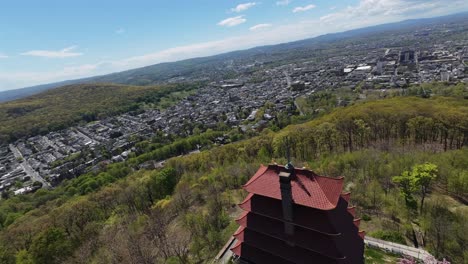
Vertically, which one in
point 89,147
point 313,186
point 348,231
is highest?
point 313,186

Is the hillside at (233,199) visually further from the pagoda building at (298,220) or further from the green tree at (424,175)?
the pagoda building at (298,220)

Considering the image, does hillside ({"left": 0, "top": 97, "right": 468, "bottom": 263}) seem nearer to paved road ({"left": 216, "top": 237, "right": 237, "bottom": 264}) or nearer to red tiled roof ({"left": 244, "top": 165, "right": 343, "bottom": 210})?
paved road ({"left": 216, "top": 237, "right": 237, "bottom": 264})

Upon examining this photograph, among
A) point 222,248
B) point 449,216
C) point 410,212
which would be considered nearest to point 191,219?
point 222,248

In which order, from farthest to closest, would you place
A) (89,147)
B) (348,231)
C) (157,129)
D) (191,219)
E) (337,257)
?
(157,129), (89,147), (191,219), (348,231), (337,257)

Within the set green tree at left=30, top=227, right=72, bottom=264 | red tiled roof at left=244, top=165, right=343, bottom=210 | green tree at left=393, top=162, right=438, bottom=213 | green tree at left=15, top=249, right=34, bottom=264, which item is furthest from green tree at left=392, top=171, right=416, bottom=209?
green tree at left=15, top=249, right=34, bottom=264

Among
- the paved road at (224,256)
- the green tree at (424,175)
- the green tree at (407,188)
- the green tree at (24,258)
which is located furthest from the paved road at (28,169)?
the green tree at (424,175)

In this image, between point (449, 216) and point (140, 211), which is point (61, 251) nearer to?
point (140, 211)
